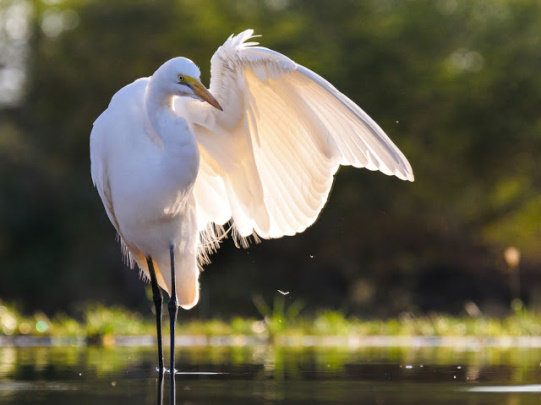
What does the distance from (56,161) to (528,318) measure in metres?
15.2

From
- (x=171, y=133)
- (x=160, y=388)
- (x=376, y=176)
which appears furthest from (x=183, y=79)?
(x=376, y=176)

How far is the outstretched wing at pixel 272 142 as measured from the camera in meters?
5.46

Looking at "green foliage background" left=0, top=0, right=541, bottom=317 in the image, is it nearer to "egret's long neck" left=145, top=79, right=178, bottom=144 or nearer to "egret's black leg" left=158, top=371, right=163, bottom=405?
"egret's black leg" left=158, top=371, right=163, bottom=405

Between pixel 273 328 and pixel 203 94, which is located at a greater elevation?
pixel 203 94

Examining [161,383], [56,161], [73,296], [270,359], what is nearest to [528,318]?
[270,359]

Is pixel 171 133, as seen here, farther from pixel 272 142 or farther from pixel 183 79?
pixel 272 142

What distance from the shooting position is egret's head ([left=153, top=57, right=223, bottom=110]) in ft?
18.0

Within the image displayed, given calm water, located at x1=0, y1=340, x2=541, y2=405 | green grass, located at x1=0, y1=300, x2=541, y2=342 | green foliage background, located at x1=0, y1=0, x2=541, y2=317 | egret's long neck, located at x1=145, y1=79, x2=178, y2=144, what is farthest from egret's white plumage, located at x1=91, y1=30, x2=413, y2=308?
green foliage background, located at x1=0, y1=0, x2=541, y2=317

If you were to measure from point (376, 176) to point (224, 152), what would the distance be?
16.5 m

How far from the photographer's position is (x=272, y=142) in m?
6.22

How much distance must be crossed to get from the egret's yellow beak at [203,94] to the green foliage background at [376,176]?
53.5 ft

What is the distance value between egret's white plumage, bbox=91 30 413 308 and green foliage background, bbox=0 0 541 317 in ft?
50.2

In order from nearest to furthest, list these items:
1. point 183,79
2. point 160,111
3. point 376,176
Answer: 1. point 183,79
2. point 160,111
3. point 376,176

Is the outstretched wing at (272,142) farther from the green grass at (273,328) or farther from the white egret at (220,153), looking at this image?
the green grass at (273,328)
